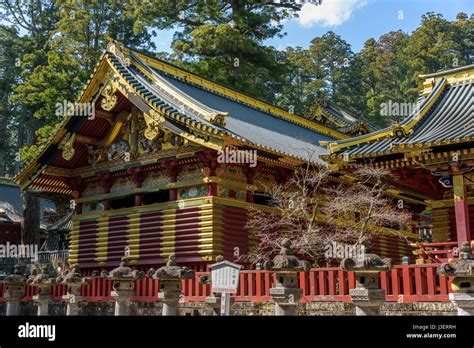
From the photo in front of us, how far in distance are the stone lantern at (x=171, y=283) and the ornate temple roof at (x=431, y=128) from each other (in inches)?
227

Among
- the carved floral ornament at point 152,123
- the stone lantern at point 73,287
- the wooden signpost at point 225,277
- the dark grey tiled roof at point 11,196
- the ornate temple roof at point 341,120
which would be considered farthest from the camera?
the dark grey tiled roof at point 11,196

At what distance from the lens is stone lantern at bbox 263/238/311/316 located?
455 inches

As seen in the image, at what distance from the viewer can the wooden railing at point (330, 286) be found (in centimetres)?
1144

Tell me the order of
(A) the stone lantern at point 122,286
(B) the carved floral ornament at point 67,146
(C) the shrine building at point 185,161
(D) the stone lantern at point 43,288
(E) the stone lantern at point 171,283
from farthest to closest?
(B) the carved floral ornament at point 67,146 → (D) the stone lantern at point 43,288 → (C) the shrine building at point 185,161 → (A) the stone lantern at point 122,286 → (E) the stone lantern at point 171,283

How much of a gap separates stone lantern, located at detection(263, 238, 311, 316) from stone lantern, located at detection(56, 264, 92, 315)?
25.0ft

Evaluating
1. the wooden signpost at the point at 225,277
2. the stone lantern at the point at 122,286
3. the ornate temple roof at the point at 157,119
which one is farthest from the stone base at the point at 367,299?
the ornate temple roof at the point at 157,119

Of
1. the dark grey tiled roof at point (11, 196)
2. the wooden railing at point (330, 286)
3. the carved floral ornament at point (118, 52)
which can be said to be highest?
the carved floral ornament at point (118, 52)

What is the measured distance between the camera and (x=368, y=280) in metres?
10.9

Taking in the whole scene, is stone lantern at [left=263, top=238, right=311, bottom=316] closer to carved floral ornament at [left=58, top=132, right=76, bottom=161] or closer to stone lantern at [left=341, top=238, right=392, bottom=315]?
stone lantern at [left=341, top=238, right=392, bottom=315]

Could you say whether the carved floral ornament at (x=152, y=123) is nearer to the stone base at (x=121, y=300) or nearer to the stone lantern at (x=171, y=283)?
the stone base at (x=121, y=300)

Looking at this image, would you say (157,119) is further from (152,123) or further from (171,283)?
(171,283)

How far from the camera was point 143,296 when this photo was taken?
15.6 metres

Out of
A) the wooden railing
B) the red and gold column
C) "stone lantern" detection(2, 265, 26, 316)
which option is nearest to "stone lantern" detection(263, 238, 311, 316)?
the wooden railing
